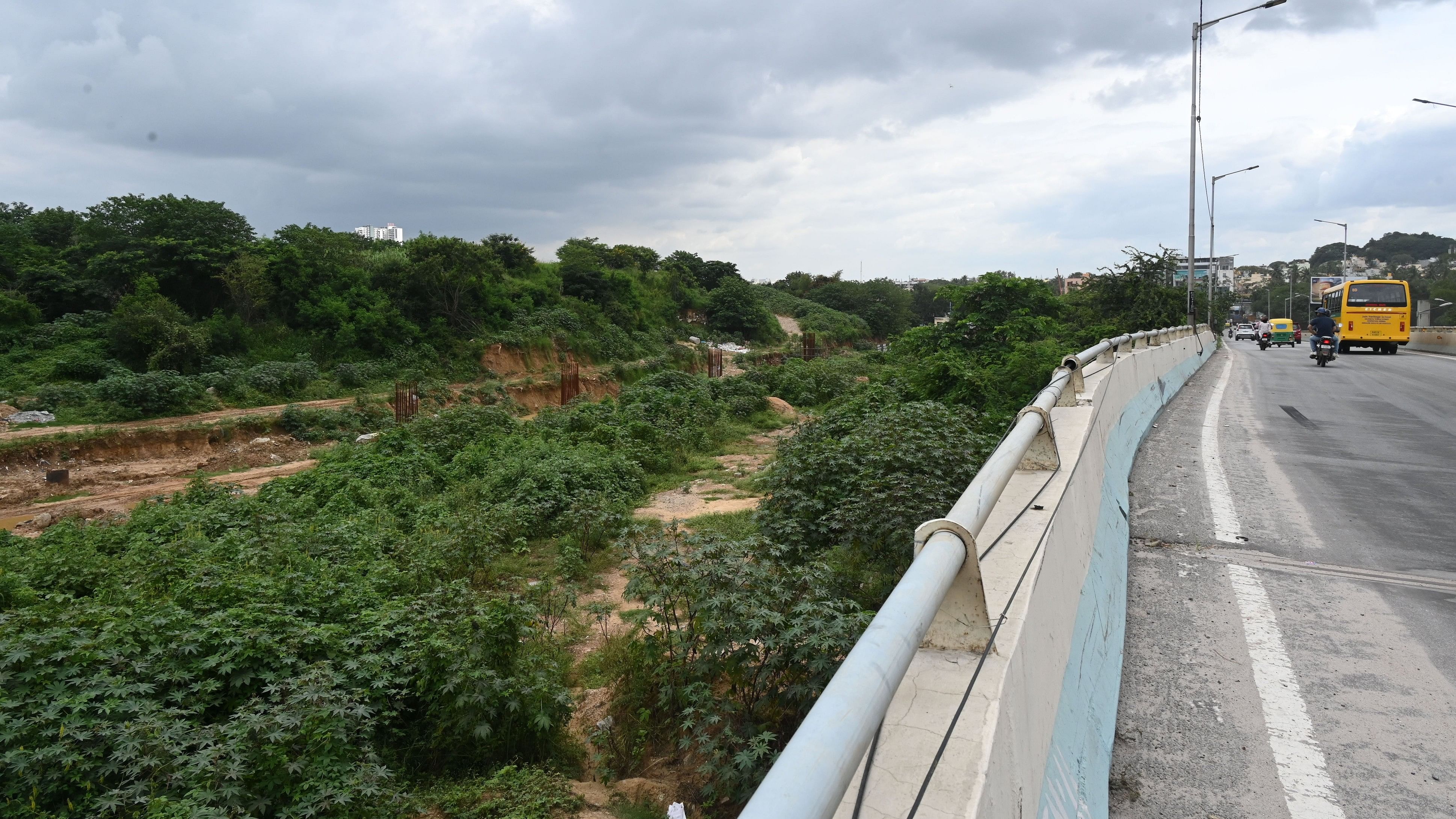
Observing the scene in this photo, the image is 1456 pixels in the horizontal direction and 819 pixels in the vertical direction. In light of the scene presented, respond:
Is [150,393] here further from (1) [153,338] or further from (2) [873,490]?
(2) [873,490]

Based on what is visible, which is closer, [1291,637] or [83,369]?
[1291,637]

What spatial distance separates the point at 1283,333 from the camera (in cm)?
4397

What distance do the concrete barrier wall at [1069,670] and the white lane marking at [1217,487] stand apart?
2.77 feet

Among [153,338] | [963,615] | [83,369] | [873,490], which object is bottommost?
[873,490]

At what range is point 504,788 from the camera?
4148mm

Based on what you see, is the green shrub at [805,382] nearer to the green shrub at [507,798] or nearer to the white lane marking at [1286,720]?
the white lane marking at [1286,720]

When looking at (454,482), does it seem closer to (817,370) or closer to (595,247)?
(817,370)

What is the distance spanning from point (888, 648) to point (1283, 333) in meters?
52.1

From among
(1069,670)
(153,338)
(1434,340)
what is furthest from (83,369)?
(1434,340)

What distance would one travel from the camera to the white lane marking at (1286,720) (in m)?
2.67

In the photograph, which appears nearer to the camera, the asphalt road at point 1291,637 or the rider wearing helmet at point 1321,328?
the asphalt road at point 1291,637

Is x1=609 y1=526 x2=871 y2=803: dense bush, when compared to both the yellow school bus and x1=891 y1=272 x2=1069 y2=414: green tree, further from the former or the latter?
the yellow school bus

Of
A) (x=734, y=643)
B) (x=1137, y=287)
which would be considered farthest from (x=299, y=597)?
(x=1137, y=287)

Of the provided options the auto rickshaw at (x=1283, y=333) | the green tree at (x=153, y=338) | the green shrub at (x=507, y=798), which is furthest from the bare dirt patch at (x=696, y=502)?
the auto rickshaw at (x=1283, y=333)
